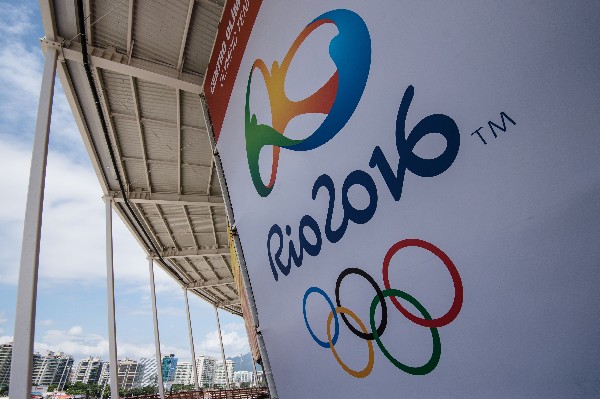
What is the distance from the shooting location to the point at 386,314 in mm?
2328

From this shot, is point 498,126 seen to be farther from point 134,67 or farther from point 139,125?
point 139,125

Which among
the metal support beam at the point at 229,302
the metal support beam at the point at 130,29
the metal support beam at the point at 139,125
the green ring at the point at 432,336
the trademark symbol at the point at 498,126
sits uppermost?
the metal support beam at the point at 139,125

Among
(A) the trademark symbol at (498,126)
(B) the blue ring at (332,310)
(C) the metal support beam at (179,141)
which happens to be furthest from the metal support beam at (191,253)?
(A) the trademark symbol at (498,126)

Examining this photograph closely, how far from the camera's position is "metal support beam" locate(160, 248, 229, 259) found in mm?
19333

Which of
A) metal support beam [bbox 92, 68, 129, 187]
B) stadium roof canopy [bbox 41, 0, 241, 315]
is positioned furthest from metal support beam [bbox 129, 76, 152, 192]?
metal support beam [bbox 92, 68, 129, 187]

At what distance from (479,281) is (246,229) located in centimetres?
363

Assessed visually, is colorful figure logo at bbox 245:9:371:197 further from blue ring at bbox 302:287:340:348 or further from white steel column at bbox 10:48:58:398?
white steel column at bbox 10:48:58:398

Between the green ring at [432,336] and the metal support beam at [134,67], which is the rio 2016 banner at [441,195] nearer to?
the green ring at [432,336]

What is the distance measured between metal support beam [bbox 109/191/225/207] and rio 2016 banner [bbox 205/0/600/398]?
11974 mm

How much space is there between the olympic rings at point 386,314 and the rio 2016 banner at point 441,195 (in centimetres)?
1

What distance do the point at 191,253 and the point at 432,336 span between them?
1977 cm

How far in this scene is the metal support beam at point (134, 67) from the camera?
716 cm

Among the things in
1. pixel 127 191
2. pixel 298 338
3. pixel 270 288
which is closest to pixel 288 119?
pixel 270 288

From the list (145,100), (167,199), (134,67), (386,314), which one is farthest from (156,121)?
(386,314)
